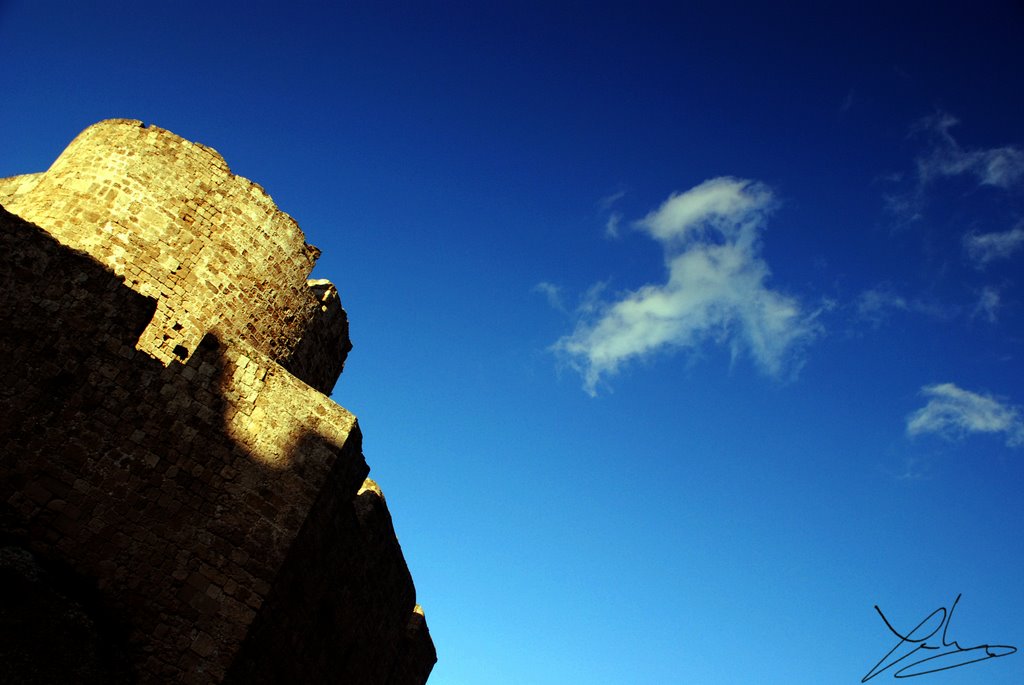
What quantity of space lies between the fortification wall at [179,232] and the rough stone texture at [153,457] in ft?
0.11

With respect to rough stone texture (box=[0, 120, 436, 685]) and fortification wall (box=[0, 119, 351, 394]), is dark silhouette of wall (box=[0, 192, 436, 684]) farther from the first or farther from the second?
fortification wall (box=[0, 119, 351, 394])

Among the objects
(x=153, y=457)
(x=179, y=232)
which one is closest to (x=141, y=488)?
(x=153, y=457)

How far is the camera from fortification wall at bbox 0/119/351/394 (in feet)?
31.7

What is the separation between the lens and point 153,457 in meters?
7.30

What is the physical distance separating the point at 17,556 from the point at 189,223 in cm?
570

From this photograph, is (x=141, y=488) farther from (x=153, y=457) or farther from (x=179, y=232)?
(x=179, y=232)

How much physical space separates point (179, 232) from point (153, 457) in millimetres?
4236

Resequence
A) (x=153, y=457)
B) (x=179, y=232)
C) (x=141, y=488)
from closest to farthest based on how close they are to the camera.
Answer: (x=141, y=488)
(x=153, y=457)
(x=179, y=232)

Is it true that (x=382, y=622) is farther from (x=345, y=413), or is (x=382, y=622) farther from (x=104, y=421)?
(x=104, y=421)

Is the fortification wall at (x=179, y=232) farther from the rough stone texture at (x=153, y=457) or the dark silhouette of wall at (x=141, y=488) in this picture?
the dark silhouette of wall at (x=141, y=488)

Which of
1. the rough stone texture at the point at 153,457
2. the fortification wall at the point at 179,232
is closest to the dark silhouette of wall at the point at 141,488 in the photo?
the rough stone texture at the point at 153,457

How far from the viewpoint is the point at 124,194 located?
9.97m

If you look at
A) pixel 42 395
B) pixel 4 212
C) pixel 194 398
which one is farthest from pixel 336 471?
pixel 4 212

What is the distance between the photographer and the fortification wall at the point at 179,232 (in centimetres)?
967
